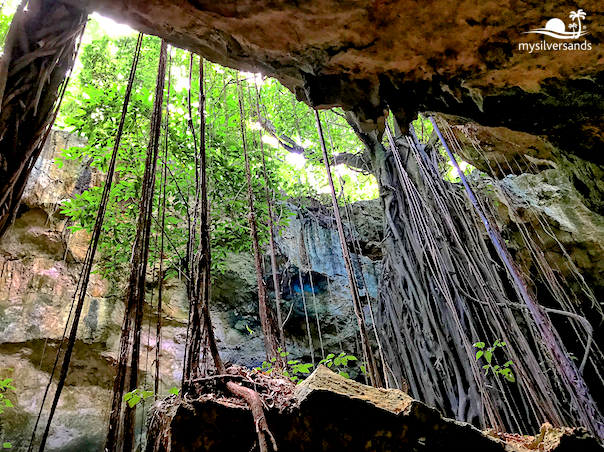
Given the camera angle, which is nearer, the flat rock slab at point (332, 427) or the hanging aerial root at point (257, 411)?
the hanging aerial root at point (257, 411)

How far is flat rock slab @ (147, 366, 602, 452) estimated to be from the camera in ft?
3.49

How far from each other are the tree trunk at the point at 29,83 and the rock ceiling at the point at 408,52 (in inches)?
7.1

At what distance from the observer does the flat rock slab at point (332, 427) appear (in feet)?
3.49

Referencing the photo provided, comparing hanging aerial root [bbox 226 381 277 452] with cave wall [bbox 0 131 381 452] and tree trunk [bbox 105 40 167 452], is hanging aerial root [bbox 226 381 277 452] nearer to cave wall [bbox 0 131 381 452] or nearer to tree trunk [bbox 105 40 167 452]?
tree trunk [bbox 105 40 167 452]

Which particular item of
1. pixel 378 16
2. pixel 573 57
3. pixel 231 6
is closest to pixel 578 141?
pixel 573 57

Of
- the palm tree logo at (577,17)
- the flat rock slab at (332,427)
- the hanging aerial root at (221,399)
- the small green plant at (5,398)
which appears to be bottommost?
the flat rock slab at (332,427)

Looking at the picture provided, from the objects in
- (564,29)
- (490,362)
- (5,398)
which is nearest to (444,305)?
(490,362)

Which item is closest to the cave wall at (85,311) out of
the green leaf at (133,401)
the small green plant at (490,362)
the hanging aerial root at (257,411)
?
the small green plant at (490,362)

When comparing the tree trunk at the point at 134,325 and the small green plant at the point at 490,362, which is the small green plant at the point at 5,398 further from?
the small green plant at the point at 490,362

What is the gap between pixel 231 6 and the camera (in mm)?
1494

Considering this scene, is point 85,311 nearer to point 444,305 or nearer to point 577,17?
point 444,305

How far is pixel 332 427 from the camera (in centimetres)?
113

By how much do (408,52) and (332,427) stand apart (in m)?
1.64

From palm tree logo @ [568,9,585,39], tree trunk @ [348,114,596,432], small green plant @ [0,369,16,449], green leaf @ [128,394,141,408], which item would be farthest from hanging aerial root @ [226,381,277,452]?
small green plant @ [0,369,16,449]
